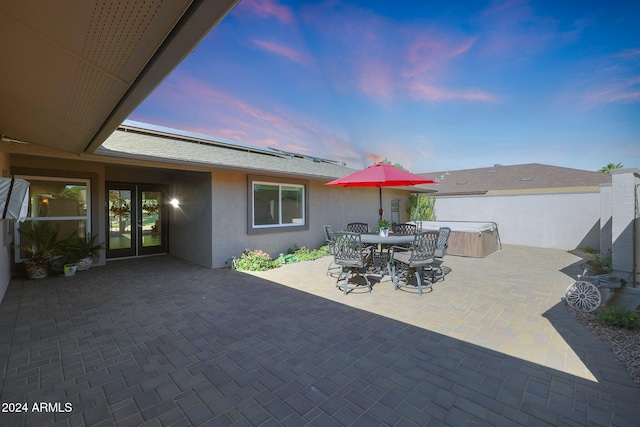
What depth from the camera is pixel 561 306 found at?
443cm

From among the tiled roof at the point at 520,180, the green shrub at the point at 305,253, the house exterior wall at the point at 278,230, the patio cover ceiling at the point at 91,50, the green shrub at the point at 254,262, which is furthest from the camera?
the tiled roof at the point at 520,180

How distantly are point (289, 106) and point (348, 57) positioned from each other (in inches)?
140

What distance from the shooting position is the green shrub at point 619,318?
346 centimetres

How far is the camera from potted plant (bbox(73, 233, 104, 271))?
6838mm

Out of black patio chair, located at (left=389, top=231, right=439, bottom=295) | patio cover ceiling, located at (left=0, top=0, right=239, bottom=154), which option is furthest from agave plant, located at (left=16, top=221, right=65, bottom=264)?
black patio chair, located at (left=389, top=231, right=439, bottom=295)

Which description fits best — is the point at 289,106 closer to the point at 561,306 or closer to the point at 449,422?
the point at 561,306

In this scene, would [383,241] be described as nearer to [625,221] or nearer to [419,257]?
[419,257]

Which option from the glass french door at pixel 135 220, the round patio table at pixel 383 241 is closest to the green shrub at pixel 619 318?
the round patio table at pixel 383 241

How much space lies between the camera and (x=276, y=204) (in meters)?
8.71

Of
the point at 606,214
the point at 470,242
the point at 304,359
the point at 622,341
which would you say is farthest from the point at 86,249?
the point at 606,214

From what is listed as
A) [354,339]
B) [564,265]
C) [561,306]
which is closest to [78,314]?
[354,339]

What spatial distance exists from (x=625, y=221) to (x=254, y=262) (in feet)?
26.8

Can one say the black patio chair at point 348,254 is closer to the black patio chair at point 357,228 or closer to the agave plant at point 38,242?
the black patio chair at point 357,228

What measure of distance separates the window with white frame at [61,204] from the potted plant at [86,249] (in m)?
0.24
